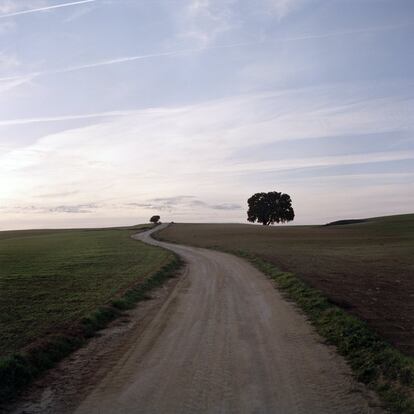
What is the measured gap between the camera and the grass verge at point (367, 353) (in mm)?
7699

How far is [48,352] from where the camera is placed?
10.8m

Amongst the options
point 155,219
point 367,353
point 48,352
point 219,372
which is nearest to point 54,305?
point 48,352

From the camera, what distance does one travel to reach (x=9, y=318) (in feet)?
48.2

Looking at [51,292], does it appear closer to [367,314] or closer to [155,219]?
[367,314]

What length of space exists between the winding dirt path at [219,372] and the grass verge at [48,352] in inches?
21.6

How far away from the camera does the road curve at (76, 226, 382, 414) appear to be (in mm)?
7434

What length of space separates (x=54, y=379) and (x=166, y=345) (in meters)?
2.79

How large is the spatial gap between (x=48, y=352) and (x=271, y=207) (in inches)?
4438

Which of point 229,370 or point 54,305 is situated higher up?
point 54,305

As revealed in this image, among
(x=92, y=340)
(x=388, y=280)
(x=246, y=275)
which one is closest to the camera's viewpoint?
(x=92, y=340)

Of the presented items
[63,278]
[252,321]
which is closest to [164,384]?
[252,321]

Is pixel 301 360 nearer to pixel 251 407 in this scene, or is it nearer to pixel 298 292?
pixel 251 407

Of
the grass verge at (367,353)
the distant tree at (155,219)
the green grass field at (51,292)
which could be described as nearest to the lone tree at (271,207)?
the distant tree at (155,219)

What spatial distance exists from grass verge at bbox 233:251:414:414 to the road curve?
30cm
